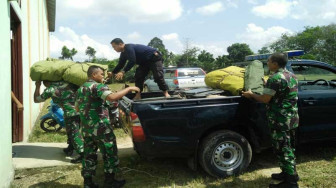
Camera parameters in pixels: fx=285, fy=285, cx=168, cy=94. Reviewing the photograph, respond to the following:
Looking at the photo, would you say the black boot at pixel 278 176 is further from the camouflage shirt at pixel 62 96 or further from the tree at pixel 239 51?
the tree at pixel 239 51

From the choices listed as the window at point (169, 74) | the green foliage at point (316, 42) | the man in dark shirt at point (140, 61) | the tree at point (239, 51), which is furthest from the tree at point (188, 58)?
the man in dark shirt at point (140, 61)

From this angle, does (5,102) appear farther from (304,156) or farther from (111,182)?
(304,156)

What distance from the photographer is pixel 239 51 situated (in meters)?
61.3

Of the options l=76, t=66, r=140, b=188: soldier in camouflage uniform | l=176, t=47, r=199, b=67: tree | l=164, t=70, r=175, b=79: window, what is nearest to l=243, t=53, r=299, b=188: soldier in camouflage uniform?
l=76, t=66, r=140, b=188: soldier in camouflage uniform

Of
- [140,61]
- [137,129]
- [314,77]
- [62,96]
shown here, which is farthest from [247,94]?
[62,96]

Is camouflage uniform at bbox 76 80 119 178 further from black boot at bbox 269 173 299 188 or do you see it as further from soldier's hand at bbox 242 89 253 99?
black boot at bbox 269 173 299 188

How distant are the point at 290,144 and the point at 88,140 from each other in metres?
2.57

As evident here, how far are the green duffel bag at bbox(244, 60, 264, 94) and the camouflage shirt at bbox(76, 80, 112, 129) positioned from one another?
1929 millimetres

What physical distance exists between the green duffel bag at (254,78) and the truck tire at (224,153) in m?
0.68

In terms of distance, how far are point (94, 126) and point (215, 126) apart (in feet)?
5.29

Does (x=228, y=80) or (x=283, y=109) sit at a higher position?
(x=228, y=80)

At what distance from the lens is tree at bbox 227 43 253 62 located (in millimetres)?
60094

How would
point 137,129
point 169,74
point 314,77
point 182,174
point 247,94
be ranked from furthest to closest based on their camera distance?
point 169,74 < point 314,77 < point 182,174 < point 247,94 < point 137,129

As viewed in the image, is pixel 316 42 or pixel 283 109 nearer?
pixel 283 109
